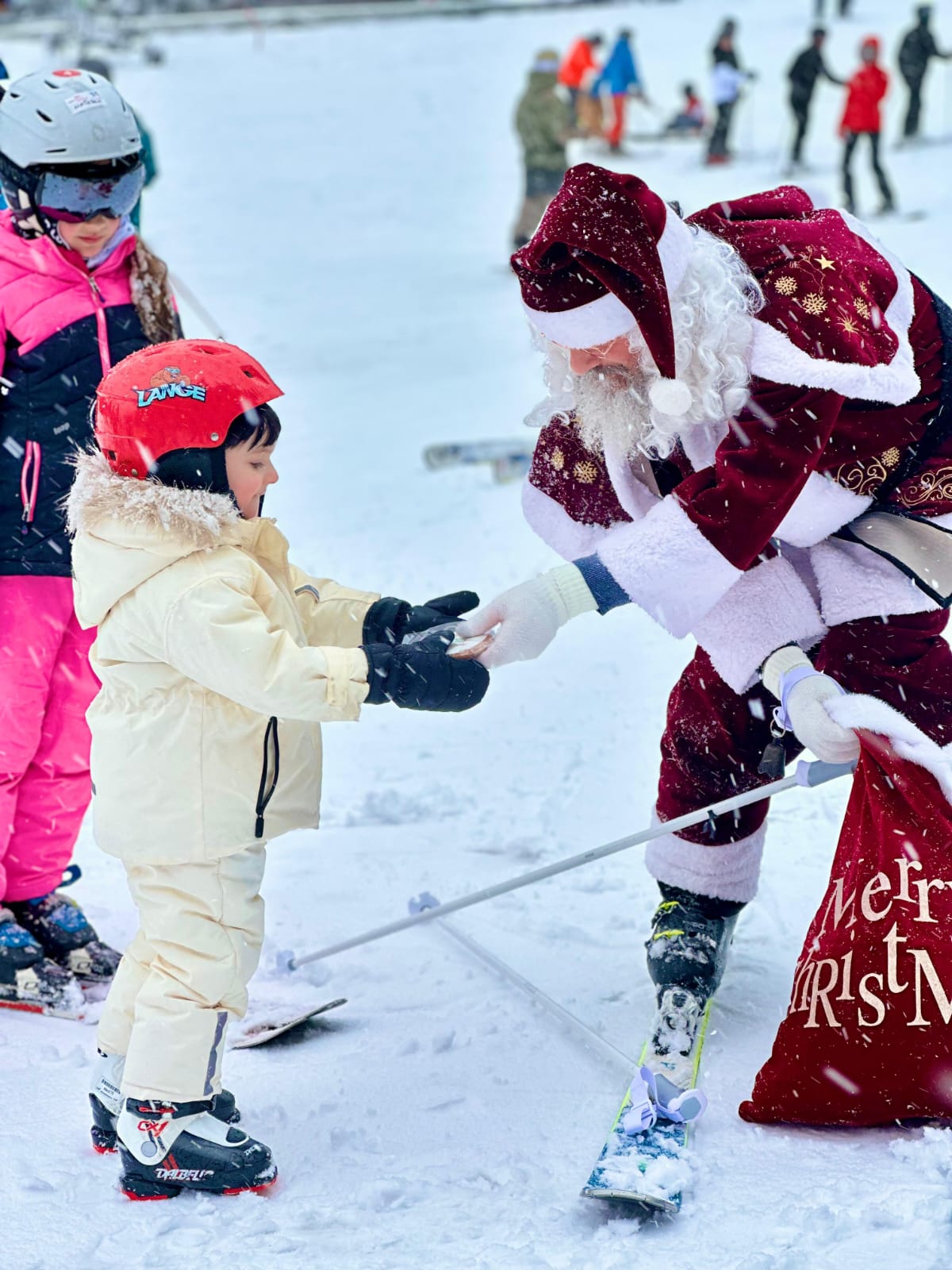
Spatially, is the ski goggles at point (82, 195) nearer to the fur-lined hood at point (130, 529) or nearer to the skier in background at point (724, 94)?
the fur-lined hood at point (130, 529)

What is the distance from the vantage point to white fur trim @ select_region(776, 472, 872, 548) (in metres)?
2.65

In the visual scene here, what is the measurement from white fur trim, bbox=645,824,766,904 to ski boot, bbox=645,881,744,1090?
2 centimetres

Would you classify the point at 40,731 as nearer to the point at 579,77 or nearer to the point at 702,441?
the point at 702,441

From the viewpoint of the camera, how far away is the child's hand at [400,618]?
277 cm

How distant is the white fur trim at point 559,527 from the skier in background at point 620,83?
18.2 m

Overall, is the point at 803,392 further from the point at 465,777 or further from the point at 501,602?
the point at 465,777

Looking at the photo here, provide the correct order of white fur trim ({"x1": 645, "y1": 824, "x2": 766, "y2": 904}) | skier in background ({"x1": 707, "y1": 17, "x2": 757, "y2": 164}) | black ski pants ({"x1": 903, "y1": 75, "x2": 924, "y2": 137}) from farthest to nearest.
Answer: skier in background ({"x1": 707, "y1": 17, "x2": 757, "y2": 164}), black ski pants ({"x1": 903, "y1": 75, "x2": 924, "y2": 137}), white fur trim ({"x1": 645, "y1": 824, "x2": 766, "y2": 904})

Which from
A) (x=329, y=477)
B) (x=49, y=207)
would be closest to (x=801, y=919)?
(x=49, y=207)

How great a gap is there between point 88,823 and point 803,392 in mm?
2650

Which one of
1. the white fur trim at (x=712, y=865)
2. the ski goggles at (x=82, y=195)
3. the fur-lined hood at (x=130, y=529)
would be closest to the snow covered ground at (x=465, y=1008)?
the white fur trim at (x=712, y=865)

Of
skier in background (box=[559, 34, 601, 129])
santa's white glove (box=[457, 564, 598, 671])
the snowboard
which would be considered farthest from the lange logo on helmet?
skier in background (box=[559, 34, 601, 129])

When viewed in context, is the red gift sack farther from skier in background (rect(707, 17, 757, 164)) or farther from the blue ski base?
skier in background (rect(707, 17, 757, 164))

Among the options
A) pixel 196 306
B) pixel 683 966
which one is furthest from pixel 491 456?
pixel 683 966

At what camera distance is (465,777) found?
4.45 metres
